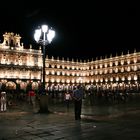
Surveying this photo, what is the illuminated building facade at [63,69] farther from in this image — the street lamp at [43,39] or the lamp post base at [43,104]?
the lamp post base at [43,104]

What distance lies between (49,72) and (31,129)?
87059mm

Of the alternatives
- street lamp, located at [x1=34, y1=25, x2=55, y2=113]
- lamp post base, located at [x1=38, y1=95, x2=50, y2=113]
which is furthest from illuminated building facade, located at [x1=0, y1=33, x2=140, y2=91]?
lamp post base, located at [x1=38, y1=95, x2=50, y2=113]

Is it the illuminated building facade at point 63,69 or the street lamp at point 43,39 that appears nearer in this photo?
the street lamp at point 43,39

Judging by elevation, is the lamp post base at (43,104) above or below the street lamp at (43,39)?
below

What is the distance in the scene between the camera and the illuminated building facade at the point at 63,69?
79438mm

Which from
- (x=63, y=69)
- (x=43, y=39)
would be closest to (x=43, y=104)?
(x=43, y=39)

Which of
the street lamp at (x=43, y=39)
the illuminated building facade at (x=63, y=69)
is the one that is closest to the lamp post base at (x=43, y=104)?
the street lamp at (x=43, y=39)

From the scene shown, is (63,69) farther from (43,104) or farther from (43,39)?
(43,104)

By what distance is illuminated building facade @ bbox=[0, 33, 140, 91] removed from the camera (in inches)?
3127

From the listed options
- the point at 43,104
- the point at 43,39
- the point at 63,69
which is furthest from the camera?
the point at 63,69

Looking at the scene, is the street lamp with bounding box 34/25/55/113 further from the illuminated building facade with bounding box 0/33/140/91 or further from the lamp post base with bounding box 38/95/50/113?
the illuminated building facade with bounding box 0/33/140/91

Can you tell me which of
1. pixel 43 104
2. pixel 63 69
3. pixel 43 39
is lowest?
pixel 43 104

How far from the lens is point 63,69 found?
102312 millimetres

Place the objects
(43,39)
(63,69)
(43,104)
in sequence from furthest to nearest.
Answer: (63,69) < (43,39) < (43,104)
